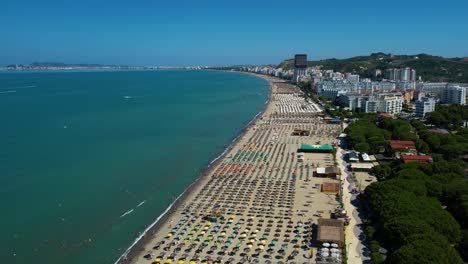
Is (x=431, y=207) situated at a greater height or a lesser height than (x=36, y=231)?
greater

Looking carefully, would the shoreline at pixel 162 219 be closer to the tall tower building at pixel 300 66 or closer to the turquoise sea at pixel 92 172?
the turquoise sea at pixel 92 172

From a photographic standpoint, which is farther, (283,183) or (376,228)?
(283,183)

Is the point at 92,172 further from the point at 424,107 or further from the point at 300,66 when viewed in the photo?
the point at 300,66

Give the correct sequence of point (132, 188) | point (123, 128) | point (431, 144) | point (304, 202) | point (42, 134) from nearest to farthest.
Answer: point (304, 202), point (132, 188), point (431, 144), point (42, 134), point (123, 128)

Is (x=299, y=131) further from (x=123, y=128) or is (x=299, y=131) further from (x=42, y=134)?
(x=42, y=134)

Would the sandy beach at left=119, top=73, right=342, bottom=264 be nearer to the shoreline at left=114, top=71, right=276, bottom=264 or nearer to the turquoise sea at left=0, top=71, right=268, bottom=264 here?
the shoreline at left=114, top=71, right=276, bottom=264

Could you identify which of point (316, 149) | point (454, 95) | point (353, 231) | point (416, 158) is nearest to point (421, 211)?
point (353, 231)

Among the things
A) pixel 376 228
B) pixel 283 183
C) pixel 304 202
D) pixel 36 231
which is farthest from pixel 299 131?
pixel 36 231

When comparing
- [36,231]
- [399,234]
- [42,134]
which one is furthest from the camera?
[42,134]
